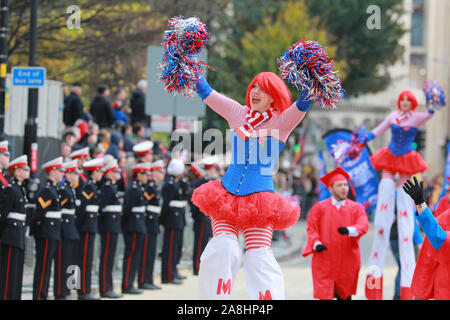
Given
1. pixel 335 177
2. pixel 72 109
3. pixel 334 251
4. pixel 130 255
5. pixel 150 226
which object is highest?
pixel 72 109

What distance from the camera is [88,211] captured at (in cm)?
1210

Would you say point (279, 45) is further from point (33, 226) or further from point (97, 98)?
point (33, 226)

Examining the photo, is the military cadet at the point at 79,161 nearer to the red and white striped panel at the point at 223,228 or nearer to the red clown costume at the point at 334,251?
the red clown costume at the point at 334,251

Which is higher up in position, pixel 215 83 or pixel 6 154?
pixel 215 83

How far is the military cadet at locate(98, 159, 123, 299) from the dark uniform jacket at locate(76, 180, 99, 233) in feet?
1.03

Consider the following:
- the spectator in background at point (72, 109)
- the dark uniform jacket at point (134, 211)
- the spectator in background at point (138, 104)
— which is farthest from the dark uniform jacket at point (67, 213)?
the spectator in background at point (138, 104)

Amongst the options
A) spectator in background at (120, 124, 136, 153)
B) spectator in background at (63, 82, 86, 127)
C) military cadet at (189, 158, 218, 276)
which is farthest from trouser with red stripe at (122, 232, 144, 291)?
spectator in background at (63, 82, 86, 127)

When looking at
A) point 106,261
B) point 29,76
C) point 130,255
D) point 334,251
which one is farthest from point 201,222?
point 334,251

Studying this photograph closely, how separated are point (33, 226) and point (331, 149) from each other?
4.08 meters

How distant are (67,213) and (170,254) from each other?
302cm

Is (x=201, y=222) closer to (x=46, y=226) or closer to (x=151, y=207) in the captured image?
(x=151, y=207)

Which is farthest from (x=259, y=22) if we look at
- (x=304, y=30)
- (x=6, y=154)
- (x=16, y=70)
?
(x=6, y=154)

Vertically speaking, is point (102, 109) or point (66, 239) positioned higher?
point (102, 109)
